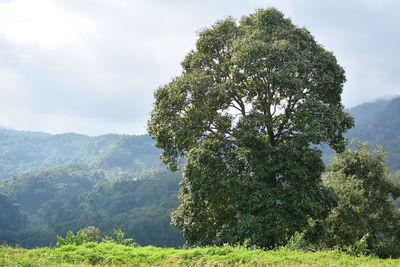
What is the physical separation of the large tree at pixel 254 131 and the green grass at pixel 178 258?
6.40 metres

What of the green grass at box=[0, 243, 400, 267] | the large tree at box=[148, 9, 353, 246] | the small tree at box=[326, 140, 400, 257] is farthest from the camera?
the small tree at box=[326, 140, 400, 257]

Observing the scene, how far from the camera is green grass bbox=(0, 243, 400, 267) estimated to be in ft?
44.9

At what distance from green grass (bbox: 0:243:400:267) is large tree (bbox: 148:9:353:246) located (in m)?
6.40

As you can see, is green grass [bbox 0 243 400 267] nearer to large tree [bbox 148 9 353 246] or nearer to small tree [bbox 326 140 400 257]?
large tree [bbox 148 9 353 246]

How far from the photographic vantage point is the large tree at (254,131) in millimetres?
21719

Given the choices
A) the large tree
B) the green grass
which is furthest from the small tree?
the green grass

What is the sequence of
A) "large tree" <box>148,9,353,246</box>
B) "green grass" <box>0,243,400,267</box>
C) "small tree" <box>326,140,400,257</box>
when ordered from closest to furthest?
"green grass" <box>0,243,400,267</box> < "large tree" <box>148,9,353,246</box> < "small tree" <box>326,140,400,257</box>

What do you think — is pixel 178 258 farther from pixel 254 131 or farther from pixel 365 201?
pixel 365 201

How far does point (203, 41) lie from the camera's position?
25688mm

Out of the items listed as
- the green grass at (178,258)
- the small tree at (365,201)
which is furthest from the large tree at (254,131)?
the small tree at (365,201)

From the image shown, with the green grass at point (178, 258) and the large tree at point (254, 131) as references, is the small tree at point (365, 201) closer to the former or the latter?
the large tree at point (254, 131)

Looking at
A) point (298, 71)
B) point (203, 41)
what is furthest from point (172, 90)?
point (298, 71)

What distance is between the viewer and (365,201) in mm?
34625

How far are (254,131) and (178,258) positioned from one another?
9.59 metres
